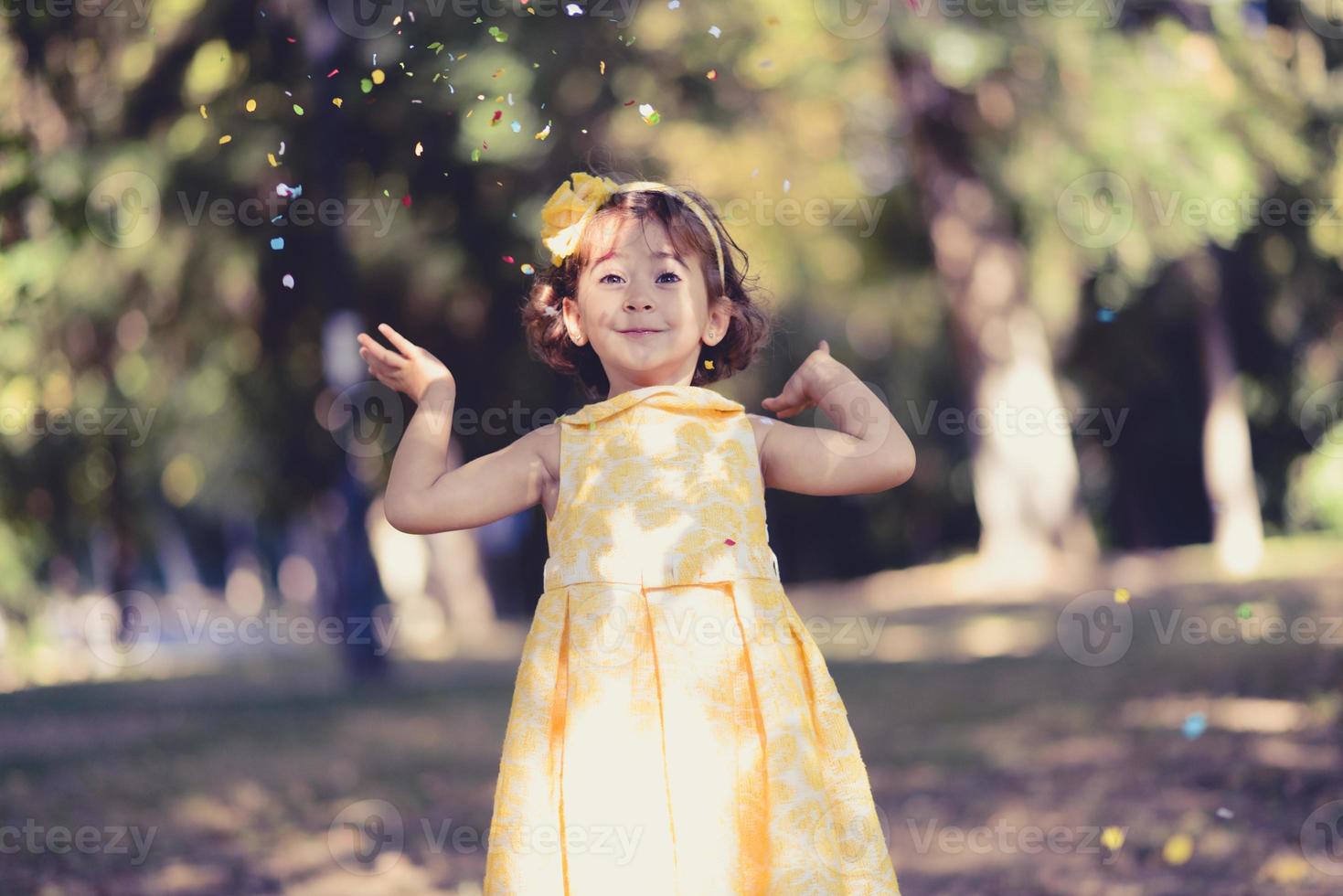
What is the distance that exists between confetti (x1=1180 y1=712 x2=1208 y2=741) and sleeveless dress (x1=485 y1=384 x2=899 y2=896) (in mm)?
4957

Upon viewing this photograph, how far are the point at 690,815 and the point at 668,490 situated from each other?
25.0 inches

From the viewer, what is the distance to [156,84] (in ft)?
35.3

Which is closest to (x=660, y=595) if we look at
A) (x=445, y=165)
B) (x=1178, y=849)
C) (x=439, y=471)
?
(x=439, y=471)

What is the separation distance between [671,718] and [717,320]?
886 millimetres

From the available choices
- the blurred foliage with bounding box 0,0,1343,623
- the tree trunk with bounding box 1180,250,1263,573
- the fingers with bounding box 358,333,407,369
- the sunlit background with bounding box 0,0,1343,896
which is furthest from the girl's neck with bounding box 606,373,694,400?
the tree trunk with bounding box 1180,250,1263,573

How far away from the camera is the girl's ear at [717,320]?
343 centimetres

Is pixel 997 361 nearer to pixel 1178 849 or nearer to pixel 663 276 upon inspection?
pixel 1178 849

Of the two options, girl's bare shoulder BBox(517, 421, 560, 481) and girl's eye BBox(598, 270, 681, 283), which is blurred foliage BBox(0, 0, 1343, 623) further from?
girl's bare shoulder BBox(517, 421, 560, 481)

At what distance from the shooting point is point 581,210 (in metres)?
3.41

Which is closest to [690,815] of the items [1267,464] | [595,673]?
[595,673]

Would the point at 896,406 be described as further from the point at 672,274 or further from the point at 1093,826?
the point at 672,274

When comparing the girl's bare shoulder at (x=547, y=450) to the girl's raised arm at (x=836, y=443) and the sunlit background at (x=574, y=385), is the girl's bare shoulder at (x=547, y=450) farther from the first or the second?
the sunlit background at (x=574, y=385)

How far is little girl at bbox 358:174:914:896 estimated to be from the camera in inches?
119

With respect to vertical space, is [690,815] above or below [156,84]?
below
